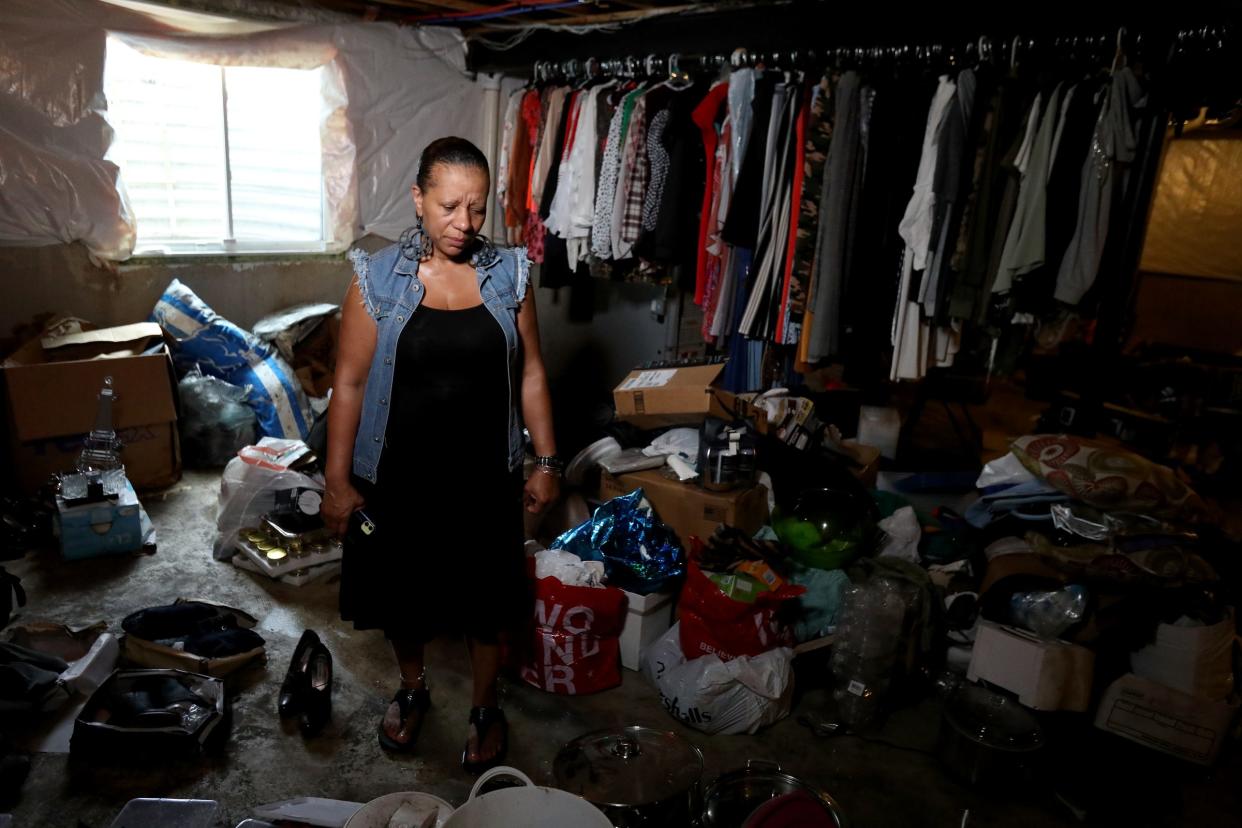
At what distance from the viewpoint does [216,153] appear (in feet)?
15.0

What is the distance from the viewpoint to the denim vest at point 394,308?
6.43 ft

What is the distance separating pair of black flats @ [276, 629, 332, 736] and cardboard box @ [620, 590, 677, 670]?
0.93 meters

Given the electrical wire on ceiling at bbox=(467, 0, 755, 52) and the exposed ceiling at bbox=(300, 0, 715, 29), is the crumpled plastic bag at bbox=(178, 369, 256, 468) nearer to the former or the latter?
the exposed ceiling at bbox=(300, 0, 715, 29)

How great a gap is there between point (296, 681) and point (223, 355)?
244 cm

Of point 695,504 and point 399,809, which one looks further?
point 695,504

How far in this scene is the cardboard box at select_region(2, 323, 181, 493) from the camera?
352 centimetres

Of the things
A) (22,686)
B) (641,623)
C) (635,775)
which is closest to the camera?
(635,775)

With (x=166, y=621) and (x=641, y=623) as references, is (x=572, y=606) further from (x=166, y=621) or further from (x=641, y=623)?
(x=166, y=621)

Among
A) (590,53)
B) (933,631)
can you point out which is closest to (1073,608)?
(933,631)

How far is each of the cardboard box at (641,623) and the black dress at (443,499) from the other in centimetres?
55

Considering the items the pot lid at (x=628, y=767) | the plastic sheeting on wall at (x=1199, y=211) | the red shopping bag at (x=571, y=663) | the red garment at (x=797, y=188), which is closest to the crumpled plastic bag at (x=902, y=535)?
the red garment at (x=797, y=188)

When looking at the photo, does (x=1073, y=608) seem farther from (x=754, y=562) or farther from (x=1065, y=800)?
(x=754, y=562)

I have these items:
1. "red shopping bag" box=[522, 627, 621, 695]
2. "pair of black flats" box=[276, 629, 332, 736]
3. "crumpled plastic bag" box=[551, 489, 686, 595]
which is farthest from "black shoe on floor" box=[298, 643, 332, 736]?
"crumpled plastic bag" box=[551, 489, 686, 595]

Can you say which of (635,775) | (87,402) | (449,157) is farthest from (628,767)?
(87,402)
